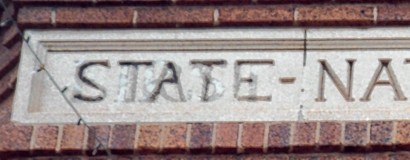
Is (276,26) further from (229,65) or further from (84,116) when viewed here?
(84,116)

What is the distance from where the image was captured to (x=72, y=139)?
5.75 metres

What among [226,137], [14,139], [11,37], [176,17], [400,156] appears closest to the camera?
[400,156]

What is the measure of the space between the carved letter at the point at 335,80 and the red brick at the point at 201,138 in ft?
1.33

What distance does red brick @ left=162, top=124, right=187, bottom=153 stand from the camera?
18.6ft

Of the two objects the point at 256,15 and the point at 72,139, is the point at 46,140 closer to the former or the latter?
the point at 72,139

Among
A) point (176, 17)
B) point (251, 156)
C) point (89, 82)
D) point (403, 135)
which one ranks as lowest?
point (251, 156)

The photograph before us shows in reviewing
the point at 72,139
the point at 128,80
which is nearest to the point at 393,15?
the point at 128,80

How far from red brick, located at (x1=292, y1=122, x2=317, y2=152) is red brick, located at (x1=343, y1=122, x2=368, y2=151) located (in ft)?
0.38

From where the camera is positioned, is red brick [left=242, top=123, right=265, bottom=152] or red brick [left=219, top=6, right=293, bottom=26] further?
red brick [left=219, top=6, right=293, bottom=26]

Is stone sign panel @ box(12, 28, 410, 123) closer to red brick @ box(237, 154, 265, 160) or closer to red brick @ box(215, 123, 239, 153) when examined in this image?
red brick @ box(215, 123, 239, 153)

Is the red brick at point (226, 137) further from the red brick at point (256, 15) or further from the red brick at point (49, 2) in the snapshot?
the red brick at point (49, 2)

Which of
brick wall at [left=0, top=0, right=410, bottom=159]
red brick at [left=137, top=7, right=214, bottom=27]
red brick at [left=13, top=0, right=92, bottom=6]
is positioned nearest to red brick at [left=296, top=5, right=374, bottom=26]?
brick wall at [left=0, top=0, right=410, bottom=159]

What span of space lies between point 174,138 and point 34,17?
777 mm

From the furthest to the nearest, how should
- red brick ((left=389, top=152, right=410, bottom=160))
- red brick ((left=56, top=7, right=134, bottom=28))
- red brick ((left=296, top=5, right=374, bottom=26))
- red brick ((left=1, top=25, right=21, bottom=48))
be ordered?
red brick ((left=1, top=25, right=21, bottom=48)) → red brick ((left=56, top=7, right=134, bottom=28)) → red brick ((left=296, top=5, right=374, bottom=26)) → red brick ((left=389, top=152, right=410, bottom=160))
